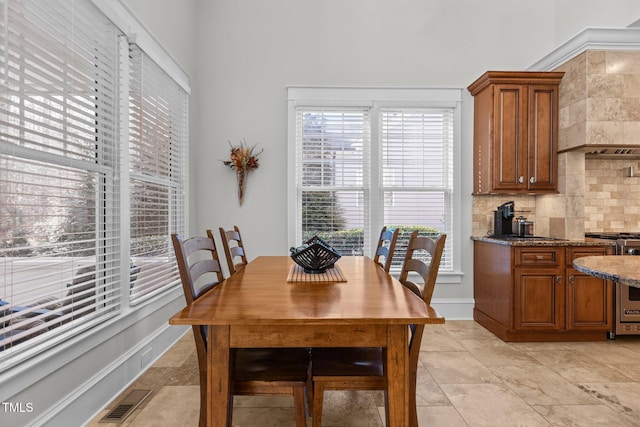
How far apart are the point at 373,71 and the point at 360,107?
16.9 inches

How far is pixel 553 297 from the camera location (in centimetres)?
325

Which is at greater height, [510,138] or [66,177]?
[510,138]

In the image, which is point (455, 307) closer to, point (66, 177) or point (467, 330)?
point (467, 330)

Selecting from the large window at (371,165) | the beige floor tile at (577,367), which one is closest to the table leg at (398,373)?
the beige floor tile at (577,367)

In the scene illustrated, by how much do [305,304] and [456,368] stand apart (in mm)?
1862

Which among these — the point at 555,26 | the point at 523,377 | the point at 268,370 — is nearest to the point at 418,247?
the point at 268,370

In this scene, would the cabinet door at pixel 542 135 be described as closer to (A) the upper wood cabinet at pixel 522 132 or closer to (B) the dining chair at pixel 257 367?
(A) the upper wood cabinet at pixel 522 132

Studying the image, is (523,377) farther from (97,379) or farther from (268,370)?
(97,379)

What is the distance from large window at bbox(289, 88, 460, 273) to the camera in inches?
154

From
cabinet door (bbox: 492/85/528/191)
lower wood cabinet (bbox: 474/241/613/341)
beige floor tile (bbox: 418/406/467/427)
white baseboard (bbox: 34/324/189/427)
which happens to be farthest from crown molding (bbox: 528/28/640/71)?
white baseboard (bbox: 34/324/189/427)

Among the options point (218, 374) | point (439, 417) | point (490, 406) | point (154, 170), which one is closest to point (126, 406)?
point (218, 374)

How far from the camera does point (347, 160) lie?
13.0 ft

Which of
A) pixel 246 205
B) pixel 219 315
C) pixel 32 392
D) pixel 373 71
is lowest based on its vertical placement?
pixel 32 392

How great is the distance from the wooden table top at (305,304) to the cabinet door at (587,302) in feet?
7.69
